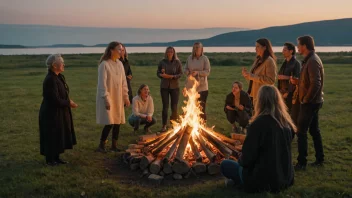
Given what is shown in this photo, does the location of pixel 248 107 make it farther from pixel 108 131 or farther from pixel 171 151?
pixel 108 131

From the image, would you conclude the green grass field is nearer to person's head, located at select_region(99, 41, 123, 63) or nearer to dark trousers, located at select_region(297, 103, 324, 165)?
dark trousers, located at select_region(297, 103, 324, 165)

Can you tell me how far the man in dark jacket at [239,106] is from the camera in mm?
9602

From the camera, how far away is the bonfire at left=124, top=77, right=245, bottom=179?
6.49 meters

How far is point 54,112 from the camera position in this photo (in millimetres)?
6637

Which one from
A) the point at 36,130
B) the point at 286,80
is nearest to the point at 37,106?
the point at 36,130

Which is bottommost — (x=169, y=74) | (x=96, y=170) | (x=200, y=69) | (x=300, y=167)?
(x=96, y=170)

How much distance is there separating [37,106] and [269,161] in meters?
11.7

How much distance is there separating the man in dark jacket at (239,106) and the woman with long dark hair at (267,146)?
14.2 ft

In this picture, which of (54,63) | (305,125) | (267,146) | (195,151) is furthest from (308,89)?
(54,63)

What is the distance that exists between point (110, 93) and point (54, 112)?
119 cm

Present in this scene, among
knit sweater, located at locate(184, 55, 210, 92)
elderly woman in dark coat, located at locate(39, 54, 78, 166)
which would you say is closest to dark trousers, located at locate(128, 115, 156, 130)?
knit sweater, located at locate(184, 55, 210, 92)

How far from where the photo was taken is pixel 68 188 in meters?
5.79

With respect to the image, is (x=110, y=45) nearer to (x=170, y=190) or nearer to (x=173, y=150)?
(x=173, y=150)

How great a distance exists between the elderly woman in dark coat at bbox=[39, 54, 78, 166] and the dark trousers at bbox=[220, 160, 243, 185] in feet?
10.2
